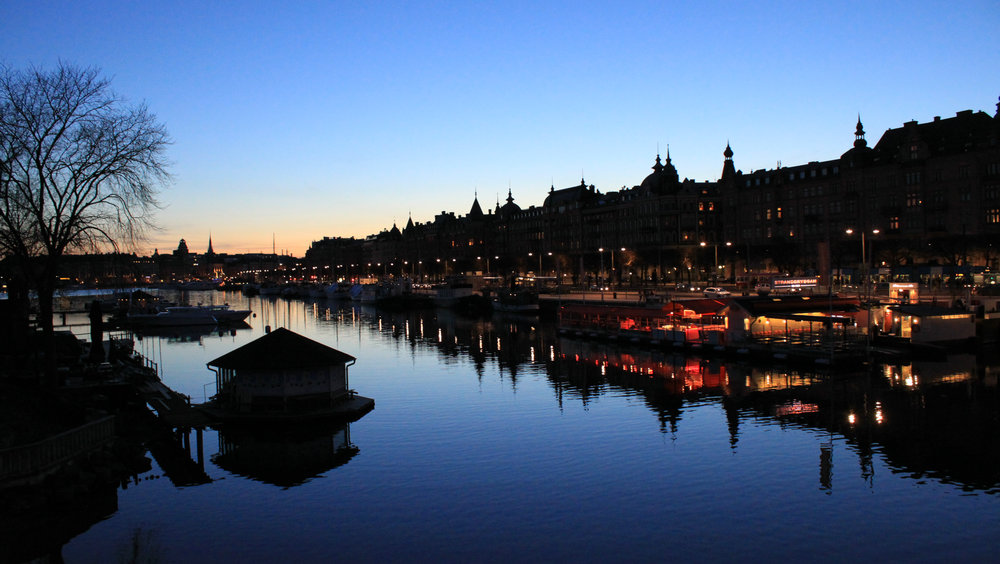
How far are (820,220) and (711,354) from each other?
239 feet

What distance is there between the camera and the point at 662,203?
5881 inches

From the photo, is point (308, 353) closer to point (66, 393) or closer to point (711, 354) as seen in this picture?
point (66, 393)

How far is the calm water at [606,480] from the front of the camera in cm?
1973

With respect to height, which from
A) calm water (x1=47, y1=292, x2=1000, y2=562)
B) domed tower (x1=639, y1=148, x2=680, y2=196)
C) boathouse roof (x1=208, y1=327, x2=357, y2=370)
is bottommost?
calm water (x1=47, y1=292, x2=1000, y2=562)

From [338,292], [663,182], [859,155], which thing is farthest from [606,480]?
[338,292]

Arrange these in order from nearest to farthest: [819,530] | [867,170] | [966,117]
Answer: [819,530]
[966,117]
[867,170]

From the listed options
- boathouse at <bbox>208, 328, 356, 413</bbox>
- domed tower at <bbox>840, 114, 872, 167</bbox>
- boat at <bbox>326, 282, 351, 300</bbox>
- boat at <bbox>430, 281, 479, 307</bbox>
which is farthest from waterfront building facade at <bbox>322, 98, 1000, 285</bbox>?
boathouse at <bbox>208, 328, 356, 413</bbox>

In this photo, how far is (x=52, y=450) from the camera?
2211cm

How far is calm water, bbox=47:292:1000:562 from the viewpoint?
1973cm

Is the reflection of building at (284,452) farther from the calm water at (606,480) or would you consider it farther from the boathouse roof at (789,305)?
the boathouse roof at (789,305)

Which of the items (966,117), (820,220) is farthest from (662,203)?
(966,117)

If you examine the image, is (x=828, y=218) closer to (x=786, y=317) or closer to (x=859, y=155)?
(x=859, y=155)

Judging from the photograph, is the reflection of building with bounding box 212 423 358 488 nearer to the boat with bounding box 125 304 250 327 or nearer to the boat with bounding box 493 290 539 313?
the boat with bounding box 493 290 539 313

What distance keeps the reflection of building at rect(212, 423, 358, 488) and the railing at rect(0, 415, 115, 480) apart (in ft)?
14.4
